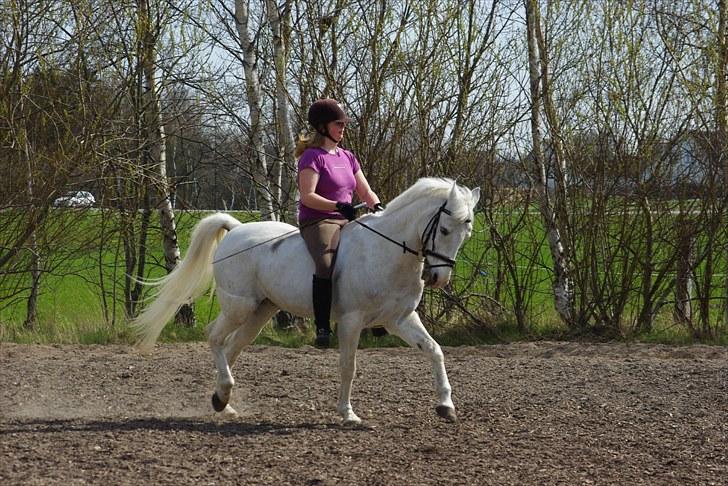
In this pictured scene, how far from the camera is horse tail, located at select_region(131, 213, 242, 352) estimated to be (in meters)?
8.06

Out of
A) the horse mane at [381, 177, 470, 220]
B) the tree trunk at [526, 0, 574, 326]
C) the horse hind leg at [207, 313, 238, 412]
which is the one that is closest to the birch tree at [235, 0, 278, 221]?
the tree trunk at [526, 0, 574, 326]

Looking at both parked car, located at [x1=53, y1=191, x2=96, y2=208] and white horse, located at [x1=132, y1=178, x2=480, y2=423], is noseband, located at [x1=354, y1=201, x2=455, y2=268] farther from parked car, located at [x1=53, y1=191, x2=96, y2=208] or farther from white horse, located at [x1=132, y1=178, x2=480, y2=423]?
parked car, located at [x1=53, y1=191, x2=96, y2=208]

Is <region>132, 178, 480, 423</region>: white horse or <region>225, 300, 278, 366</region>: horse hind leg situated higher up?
<region>132, 178, 480, 423</region>: white horse

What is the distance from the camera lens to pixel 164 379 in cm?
887

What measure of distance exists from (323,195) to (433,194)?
86 centimetres

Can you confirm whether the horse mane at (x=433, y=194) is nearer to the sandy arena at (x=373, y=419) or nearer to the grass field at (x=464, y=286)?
the sandy arena at (x=373, y=419)

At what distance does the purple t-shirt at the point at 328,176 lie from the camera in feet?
22.9

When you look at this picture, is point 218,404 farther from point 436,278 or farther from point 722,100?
point 722,100

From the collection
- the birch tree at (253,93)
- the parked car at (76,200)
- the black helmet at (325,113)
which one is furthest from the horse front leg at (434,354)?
the parked car at (76,200)

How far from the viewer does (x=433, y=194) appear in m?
6.61

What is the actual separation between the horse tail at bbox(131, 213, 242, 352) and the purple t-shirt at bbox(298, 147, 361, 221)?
118 cm

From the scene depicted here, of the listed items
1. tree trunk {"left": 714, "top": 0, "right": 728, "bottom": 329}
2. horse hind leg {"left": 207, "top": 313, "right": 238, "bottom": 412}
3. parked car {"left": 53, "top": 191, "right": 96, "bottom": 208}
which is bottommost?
horse hind leg {"left": 207, "top": 313, "right": 238, "bottom": 412}

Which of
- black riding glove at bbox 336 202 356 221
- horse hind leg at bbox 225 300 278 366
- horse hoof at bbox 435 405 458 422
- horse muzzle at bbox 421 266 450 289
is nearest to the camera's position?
horse muzzle at bbox 421 266 450 289

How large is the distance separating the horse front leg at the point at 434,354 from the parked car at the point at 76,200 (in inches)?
248
